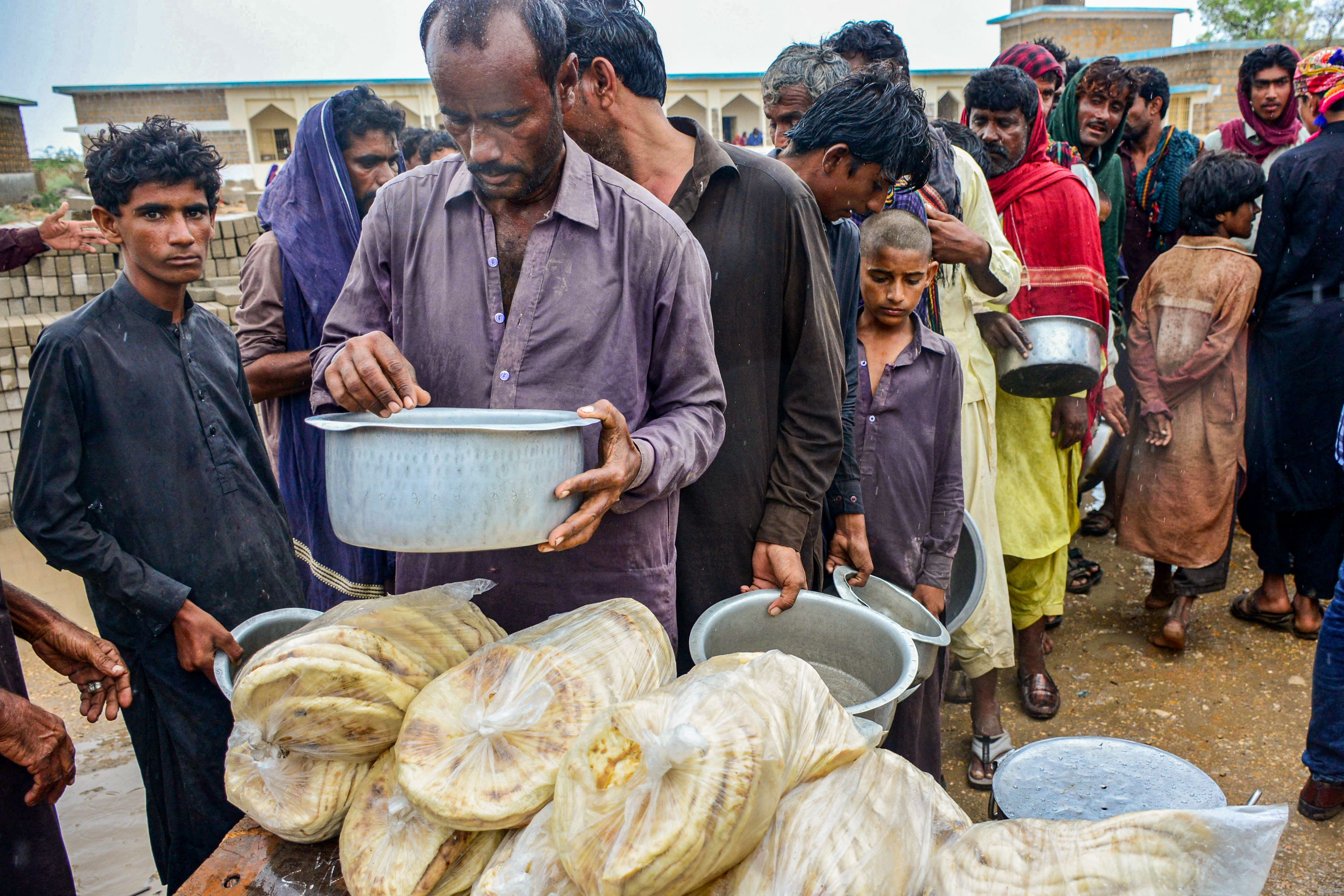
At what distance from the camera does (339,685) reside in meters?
1.22

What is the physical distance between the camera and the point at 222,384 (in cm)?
245

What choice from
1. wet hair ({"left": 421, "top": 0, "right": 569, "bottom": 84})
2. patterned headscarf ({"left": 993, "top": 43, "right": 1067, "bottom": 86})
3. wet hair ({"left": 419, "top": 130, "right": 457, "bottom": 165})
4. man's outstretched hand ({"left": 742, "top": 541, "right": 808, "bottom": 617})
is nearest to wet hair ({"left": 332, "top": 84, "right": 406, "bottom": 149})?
wet hair ({"left": 421, "top": 0, "right": 569, "bottom": 84})

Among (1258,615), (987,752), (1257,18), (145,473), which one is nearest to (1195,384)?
(1258,615)

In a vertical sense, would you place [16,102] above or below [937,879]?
above

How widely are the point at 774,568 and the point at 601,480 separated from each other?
988 millimetres

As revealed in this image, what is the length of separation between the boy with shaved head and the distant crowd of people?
0.04 feet

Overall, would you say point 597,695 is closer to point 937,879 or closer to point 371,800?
point 371,800

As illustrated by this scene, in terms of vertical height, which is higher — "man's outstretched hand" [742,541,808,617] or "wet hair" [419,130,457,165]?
"wet hair" [419,130,457,165]

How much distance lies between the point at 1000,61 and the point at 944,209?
2269 millimetres

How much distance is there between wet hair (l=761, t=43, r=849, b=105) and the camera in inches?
130

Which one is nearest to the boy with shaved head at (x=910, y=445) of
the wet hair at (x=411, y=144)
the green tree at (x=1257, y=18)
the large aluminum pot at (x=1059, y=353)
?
the large aluminum pot at (x=1059, y=353)

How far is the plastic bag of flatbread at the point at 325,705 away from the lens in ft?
4.00

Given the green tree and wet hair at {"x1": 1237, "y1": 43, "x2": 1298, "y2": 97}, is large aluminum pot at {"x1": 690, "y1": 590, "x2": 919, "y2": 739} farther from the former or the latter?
the green tree

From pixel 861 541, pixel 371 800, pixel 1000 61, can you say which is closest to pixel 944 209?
pixel 861 541
